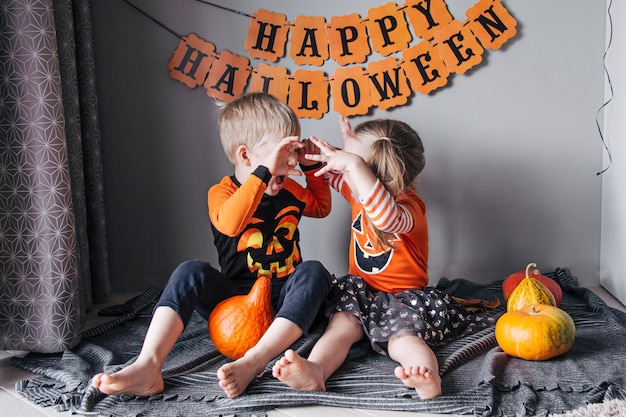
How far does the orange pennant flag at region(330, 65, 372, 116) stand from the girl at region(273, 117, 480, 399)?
22 cm

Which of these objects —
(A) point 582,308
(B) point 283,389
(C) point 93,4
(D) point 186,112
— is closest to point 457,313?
(A) point 582,308

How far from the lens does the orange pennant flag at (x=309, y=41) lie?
1951mm

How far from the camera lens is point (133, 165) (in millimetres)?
2057

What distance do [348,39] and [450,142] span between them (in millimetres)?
418

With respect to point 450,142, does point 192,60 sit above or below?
above

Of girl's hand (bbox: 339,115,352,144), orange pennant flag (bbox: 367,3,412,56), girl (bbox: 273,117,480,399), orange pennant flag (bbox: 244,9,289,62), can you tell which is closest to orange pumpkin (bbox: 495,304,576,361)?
girl (bbox: 273,117,480,399)

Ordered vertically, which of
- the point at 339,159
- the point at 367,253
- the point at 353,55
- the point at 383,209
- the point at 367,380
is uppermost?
the point at 353,55

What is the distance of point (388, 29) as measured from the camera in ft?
6.34

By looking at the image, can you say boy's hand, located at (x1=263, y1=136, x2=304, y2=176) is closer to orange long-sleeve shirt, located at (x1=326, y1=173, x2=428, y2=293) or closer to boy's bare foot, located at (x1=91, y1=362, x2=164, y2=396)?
orange long-sleeve shirt, located at (x1=326, y1=173, x2=428, y2=293)

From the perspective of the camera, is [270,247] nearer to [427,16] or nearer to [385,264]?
[385,264]

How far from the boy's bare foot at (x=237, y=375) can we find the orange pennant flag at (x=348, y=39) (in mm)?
991

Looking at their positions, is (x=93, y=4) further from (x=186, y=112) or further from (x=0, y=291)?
(x=0, y=291)

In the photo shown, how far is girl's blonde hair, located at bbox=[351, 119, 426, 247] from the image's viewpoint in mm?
1566

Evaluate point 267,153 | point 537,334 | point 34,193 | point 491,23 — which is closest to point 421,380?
point 537,334
